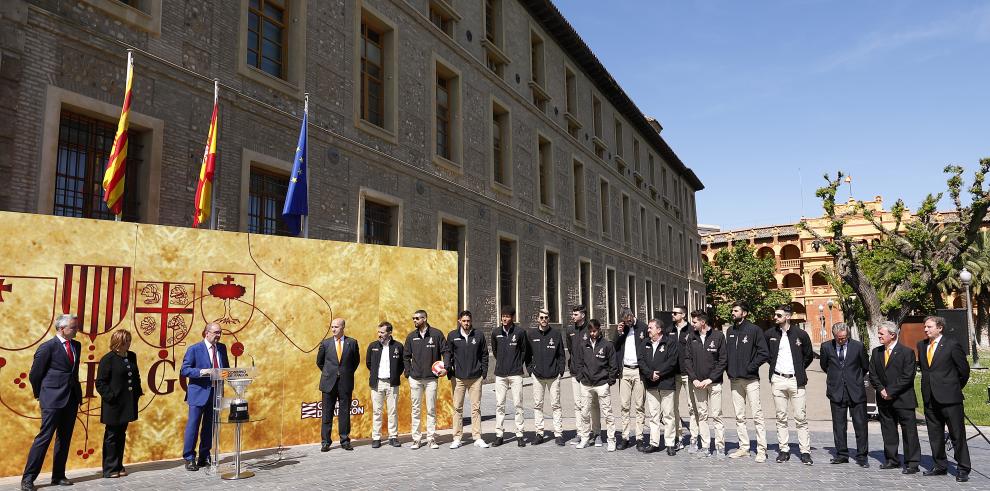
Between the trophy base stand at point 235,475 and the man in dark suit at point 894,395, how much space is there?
7.28 meters

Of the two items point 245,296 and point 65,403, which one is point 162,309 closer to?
point 245,296

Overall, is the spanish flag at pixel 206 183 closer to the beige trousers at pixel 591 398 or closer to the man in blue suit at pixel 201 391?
the man in blue suit at pixel 201 391

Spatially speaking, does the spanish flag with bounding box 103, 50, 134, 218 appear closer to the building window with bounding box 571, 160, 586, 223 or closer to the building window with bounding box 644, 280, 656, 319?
the building window with bounding box 571, 160, 586, 223

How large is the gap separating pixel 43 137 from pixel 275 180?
4354 millimetres

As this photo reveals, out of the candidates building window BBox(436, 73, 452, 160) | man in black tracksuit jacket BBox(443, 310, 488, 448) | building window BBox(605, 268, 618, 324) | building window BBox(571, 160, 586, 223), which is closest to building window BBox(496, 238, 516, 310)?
building window BBox(436, 73, 452, 160)

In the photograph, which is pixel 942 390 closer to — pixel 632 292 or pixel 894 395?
pixel 894 395

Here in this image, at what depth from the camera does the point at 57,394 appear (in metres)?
6.60

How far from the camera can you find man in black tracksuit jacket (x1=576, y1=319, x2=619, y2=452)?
913 centimetres

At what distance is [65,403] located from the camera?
6.64 m

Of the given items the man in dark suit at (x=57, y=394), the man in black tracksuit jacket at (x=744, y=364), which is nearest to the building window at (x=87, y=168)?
the man in dark suit at (x=57, y=394)

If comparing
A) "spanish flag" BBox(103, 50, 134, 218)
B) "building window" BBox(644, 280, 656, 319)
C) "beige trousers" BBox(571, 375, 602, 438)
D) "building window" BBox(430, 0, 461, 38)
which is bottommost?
"beige trousers" BBox(571, 375, 602, 438)

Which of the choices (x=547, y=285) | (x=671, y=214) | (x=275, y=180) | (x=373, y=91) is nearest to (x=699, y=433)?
(x=275, y=180)

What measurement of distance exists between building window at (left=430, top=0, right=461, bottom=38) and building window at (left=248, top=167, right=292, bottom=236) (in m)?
7.83

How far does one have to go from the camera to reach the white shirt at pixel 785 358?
8.16 metres
